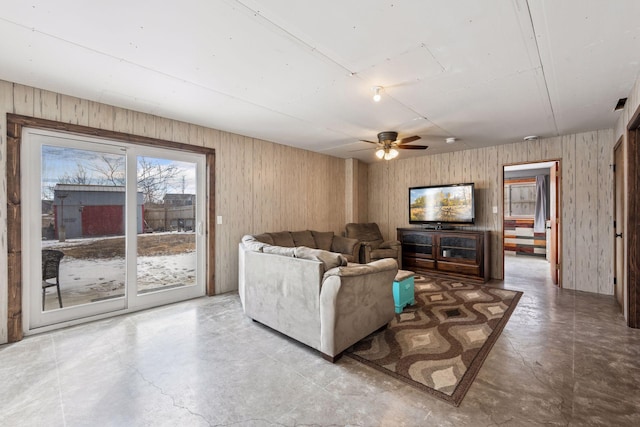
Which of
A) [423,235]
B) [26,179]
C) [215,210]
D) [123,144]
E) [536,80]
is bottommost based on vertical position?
[423,235]

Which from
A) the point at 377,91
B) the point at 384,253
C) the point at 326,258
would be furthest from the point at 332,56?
the point at 384,253

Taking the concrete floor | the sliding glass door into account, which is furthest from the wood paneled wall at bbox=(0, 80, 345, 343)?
the concrete floor

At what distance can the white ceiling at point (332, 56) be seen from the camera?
5.83 feet

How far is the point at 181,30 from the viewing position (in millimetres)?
1960

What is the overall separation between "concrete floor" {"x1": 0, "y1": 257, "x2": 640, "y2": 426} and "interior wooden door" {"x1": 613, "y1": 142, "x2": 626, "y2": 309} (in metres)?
0.81

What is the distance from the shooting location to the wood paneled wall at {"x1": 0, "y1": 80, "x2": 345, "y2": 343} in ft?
9.20

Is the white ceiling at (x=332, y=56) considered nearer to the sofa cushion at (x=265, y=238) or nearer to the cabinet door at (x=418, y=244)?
the sofa cushion at (x=265, y=238)

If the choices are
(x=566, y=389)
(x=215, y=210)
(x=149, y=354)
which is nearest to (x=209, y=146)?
(x=215, y=210)

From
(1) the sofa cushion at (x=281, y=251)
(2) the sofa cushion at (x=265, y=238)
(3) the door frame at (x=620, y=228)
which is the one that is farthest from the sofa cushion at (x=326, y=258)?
(3) the door frame at (x=620, y=228)

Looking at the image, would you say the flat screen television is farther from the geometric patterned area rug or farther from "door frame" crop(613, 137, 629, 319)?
"door frame" crop(613, 137, 629, 319)

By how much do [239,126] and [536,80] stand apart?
11.8 feet

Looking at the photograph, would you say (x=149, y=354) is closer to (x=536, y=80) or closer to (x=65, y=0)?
(x=65, y=0)

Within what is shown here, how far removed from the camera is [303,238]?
5.17 meters

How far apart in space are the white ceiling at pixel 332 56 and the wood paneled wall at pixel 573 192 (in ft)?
3.89
